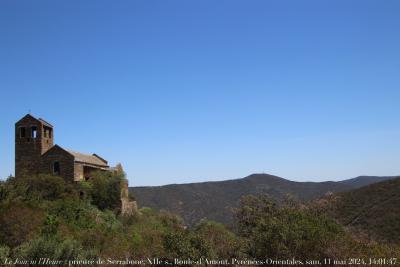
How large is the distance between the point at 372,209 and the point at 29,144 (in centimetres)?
4048

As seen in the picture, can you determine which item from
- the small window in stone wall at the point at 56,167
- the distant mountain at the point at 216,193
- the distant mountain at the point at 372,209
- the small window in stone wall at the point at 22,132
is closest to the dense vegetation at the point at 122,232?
the small window in stone wall at the point at 56,167

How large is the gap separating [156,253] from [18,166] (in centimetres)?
2246

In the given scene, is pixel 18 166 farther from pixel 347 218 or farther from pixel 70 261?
pixel 347 218

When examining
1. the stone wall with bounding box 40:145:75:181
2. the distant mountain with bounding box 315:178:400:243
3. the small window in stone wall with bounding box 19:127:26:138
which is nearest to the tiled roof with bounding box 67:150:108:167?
the stone wall with bounding box 40:145:75:181

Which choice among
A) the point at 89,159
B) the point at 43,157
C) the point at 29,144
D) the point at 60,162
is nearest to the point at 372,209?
the point at 89,159

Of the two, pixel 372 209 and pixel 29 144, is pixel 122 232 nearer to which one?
pixel 29 144

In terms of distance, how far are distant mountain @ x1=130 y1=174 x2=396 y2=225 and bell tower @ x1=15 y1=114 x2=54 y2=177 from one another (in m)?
44.3

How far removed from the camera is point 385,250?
18375mm

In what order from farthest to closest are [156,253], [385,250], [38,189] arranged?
[38,189]
[156,253]
[385,250]

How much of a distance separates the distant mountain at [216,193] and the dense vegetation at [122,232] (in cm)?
4593

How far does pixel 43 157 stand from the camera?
41.1 m

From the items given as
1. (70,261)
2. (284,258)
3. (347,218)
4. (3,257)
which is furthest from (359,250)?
(347,218)

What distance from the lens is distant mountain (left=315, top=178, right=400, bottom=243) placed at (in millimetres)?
45594

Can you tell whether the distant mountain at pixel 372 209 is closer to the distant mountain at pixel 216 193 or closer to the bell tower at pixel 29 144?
the distant mountain at pixel 216 193
